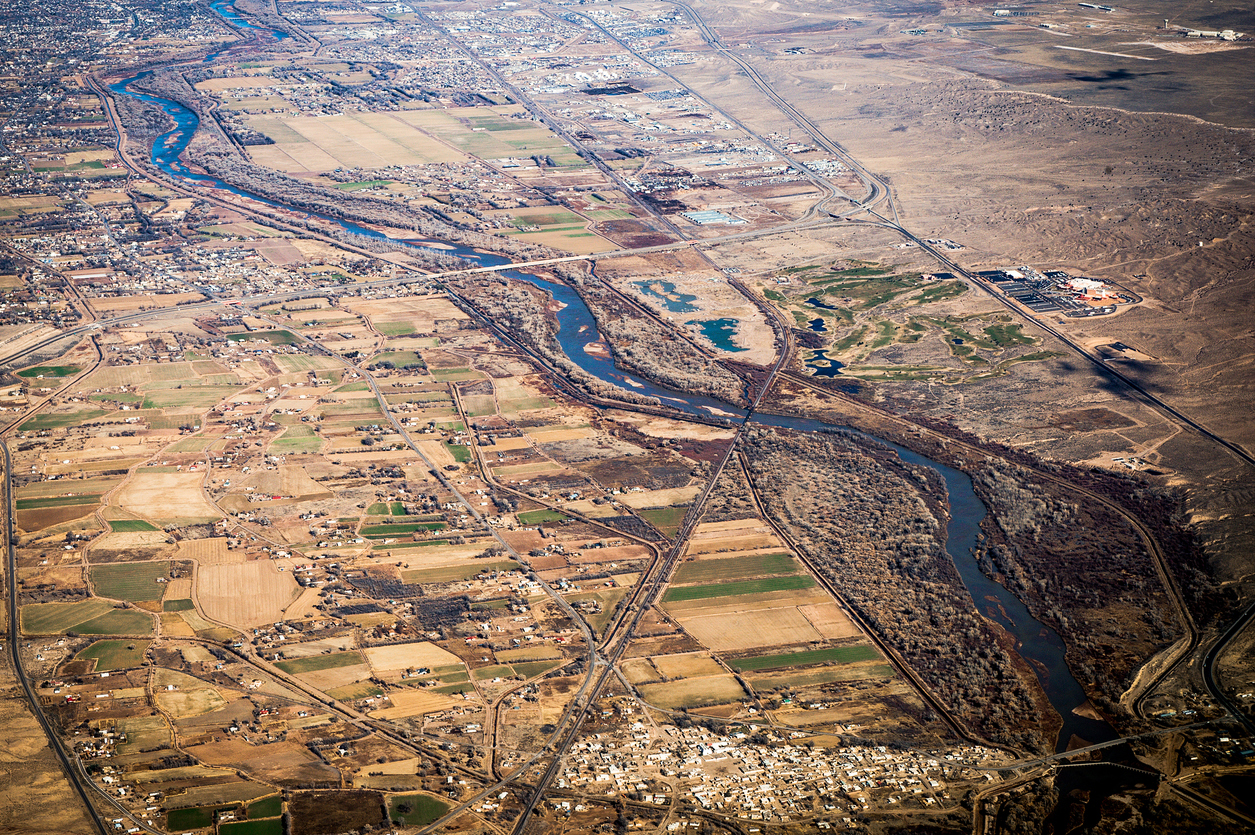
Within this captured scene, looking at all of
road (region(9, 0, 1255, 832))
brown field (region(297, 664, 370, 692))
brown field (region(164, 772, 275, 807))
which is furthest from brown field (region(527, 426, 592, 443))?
brown field (region(164, 772, 275, 807))

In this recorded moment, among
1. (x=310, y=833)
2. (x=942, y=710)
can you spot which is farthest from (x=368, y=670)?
(x=942, y=710)

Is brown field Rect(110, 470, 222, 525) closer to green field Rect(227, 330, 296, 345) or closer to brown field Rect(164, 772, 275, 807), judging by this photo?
green field Rect(227, 330, 296, 345)

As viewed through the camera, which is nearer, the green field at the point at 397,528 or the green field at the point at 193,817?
the green field at the point at 193,817

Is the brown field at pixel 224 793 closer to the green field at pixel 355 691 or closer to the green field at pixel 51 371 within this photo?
the green field at pixel 355 691

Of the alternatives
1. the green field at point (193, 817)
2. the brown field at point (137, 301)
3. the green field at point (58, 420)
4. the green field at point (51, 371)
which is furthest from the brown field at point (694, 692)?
the brown field at point (137, 301)

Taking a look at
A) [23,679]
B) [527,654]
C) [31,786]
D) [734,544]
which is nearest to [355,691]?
[527,654]

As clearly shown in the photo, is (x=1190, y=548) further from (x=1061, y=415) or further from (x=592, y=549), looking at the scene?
(x=592, y=549)

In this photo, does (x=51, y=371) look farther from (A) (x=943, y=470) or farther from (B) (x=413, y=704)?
(A) (x=943, y=470)
